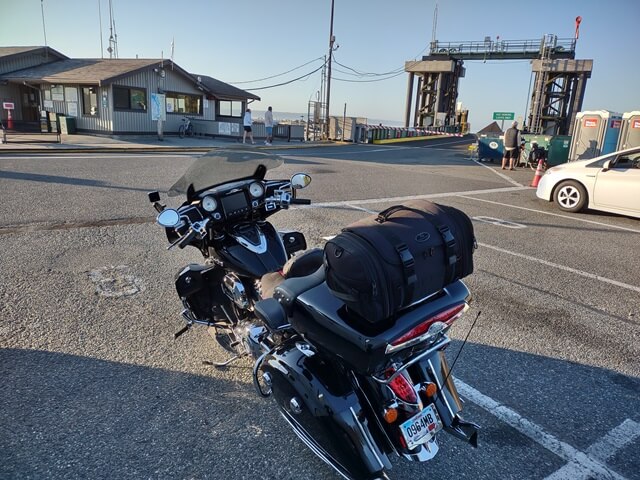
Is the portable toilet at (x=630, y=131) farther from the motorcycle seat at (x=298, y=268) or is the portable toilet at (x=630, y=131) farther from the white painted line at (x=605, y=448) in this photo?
the motorcycle seat at (x=298, y=268)

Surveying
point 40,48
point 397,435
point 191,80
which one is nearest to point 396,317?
point 397,435

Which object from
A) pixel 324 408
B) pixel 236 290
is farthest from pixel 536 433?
pixel 236 290

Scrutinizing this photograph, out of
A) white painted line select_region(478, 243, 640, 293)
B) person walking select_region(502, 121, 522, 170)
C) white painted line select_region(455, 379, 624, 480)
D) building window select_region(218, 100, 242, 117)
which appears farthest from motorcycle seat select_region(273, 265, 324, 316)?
building window select_region(218, 100, 242, 117)

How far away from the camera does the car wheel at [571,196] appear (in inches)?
349

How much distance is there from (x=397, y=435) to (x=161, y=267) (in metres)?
3.62

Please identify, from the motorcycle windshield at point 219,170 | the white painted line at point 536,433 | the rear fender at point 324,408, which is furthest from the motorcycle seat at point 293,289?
the white painted line at point 536,433

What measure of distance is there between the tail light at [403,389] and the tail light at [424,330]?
18cm

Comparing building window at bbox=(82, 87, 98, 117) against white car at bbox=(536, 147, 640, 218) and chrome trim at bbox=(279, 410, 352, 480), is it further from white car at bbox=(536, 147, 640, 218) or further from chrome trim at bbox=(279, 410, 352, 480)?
chrome trim at bbox=(279, 410, 352, 480)

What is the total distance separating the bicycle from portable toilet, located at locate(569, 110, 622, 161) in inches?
702

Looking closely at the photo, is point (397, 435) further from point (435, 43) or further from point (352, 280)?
point (435, 43)

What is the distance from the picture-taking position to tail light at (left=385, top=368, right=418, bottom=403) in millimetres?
2012

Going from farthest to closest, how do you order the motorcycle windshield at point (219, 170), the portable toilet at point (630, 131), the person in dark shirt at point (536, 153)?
the person in dark shirt at point (536, 153)
the portable toilet at point (630, 131)
the motorcycle windshield at point (219, 170)

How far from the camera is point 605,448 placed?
2.54 metres

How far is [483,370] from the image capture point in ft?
10.7
